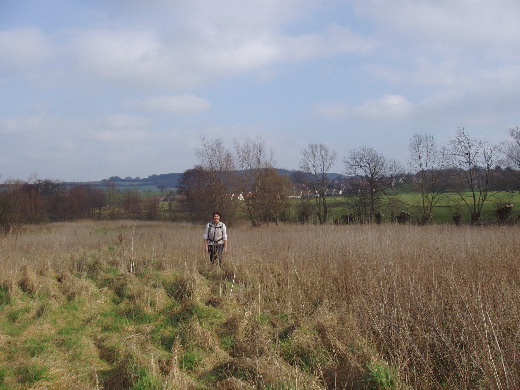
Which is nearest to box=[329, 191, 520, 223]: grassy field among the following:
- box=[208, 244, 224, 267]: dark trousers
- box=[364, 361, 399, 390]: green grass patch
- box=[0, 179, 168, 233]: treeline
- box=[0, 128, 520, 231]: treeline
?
box=[0, 128, 520, 231]: treeline

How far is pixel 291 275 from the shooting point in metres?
9.03

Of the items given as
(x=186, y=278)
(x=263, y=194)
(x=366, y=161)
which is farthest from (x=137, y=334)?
(x=366, y=161)

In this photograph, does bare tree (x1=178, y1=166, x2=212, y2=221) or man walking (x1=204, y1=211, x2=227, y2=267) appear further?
bare tree (x1=178, y1=166, x2=212, y2=221)

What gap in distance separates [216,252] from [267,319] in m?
3.23

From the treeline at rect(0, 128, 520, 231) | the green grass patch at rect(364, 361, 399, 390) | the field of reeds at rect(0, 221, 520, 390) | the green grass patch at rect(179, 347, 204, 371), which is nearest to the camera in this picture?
the green grass patch at rect(364, 361, 399, 390)

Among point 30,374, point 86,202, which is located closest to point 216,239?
point 30,374

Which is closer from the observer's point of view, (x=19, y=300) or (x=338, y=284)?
(x=19, y=300)

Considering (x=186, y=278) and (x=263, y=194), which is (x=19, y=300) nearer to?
(x=186, y=278)

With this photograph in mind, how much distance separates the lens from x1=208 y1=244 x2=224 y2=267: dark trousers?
999cm

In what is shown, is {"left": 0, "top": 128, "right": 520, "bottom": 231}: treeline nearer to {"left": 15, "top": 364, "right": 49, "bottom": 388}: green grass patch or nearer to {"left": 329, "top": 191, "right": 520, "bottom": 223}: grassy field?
{"left": 329, "top": 191, "right": 520, "bottom": 223}: grassy field

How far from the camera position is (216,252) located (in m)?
9.99

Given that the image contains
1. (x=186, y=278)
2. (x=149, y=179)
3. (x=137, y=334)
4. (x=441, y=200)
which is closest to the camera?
(x=137, y=334)

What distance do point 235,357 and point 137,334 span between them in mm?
1663

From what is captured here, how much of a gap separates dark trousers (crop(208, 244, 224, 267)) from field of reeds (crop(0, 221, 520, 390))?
21cm
